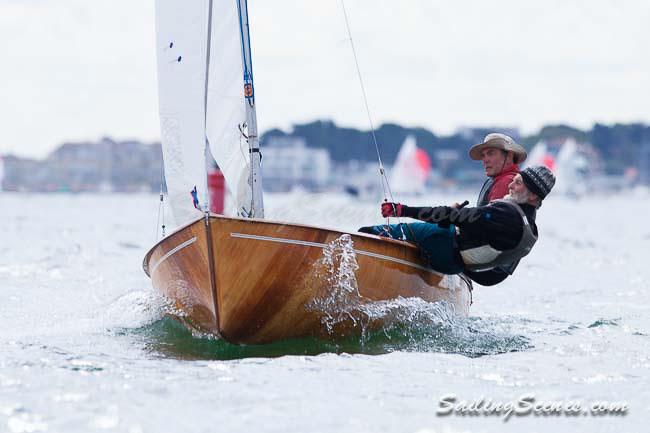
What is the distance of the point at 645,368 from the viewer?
5.62 m

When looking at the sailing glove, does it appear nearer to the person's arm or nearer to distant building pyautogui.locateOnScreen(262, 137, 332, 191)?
the person's arm

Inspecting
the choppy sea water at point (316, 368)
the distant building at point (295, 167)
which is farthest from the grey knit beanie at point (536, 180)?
the distant building at point (295, 167)

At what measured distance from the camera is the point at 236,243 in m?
5.53

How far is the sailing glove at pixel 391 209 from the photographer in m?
5.86

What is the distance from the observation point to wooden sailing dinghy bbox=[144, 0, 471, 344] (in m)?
5.61

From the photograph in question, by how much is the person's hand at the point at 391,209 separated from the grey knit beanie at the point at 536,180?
2.96 feet

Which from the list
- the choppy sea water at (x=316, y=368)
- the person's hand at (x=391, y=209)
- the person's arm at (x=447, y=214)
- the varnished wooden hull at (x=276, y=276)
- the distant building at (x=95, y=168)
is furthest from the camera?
the distant building at (x=95, y=168)

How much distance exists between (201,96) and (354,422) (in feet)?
8.80

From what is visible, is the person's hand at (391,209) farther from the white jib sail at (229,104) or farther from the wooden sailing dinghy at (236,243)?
the white jib sail at (229,104)

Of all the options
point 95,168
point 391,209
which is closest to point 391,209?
point 391,209

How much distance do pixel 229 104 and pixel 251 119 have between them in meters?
0.17

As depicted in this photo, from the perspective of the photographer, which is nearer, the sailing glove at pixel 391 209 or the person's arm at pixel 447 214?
the sailing glove at pixel 391 209

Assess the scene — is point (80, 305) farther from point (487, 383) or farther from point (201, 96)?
point (487, 383)

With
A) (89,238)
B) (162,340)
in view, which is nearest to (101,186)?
(89,238)
